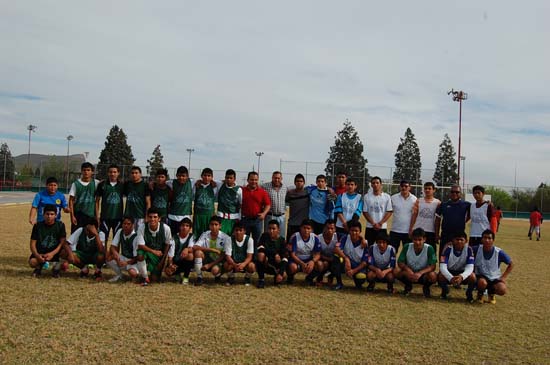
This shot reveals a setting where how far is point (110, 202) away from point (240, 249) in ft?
7.34

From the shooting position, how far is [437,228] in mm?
7258

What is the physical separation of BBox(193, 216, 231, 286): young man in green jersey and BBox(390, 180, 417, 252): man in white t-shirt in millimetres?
2735

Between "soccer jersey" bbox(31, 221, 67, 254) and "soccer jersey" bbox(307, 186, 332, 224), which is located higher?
"soccer jersey" bbox(307, 186, 332, 224)

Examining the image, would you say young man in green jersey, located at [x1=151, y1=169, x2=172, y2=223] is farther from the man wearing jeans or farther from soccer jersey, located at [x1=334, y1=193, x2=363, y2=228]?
soccer jersey, located at [x1=334, y1=193, x2=363, y2=228]

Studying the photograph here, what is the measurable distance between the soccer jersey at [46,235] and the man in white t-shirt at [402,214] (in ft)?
16.9

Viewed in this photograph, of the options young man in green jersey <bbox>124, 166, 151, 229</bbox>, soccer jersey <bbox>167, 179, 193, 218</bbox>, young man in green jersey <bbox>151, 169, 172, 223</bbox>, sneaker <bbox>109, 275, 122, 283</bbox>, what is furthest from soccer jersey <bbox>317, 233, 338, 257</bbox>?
sneaker <bbox>109, 275, 122, 283</bbox>

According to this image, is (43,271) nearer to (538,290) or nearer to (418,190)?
(538,290)

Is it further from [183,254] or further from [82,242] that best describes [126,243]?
[183,254]

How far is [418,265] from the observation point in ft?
20.8

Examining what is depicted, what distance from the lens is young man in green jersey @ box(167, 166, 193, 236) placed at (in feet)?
22.5

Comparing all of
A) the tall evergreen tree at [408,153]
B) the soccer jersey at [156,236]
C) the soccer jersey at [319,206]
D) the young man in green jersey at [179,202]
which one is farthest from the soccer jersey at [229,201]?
the tall evergreen tree at [408,153]

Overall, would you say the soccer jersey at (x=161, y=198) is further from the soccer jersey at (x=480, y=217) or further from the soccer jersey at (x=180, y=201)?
the soccer jersey at (x=480, y=217)

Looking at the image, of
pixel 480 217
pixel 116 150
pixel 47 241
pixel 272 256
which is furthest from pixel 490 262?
pixel 116 150

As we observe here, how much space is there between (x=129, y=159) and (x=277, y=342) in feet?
184
